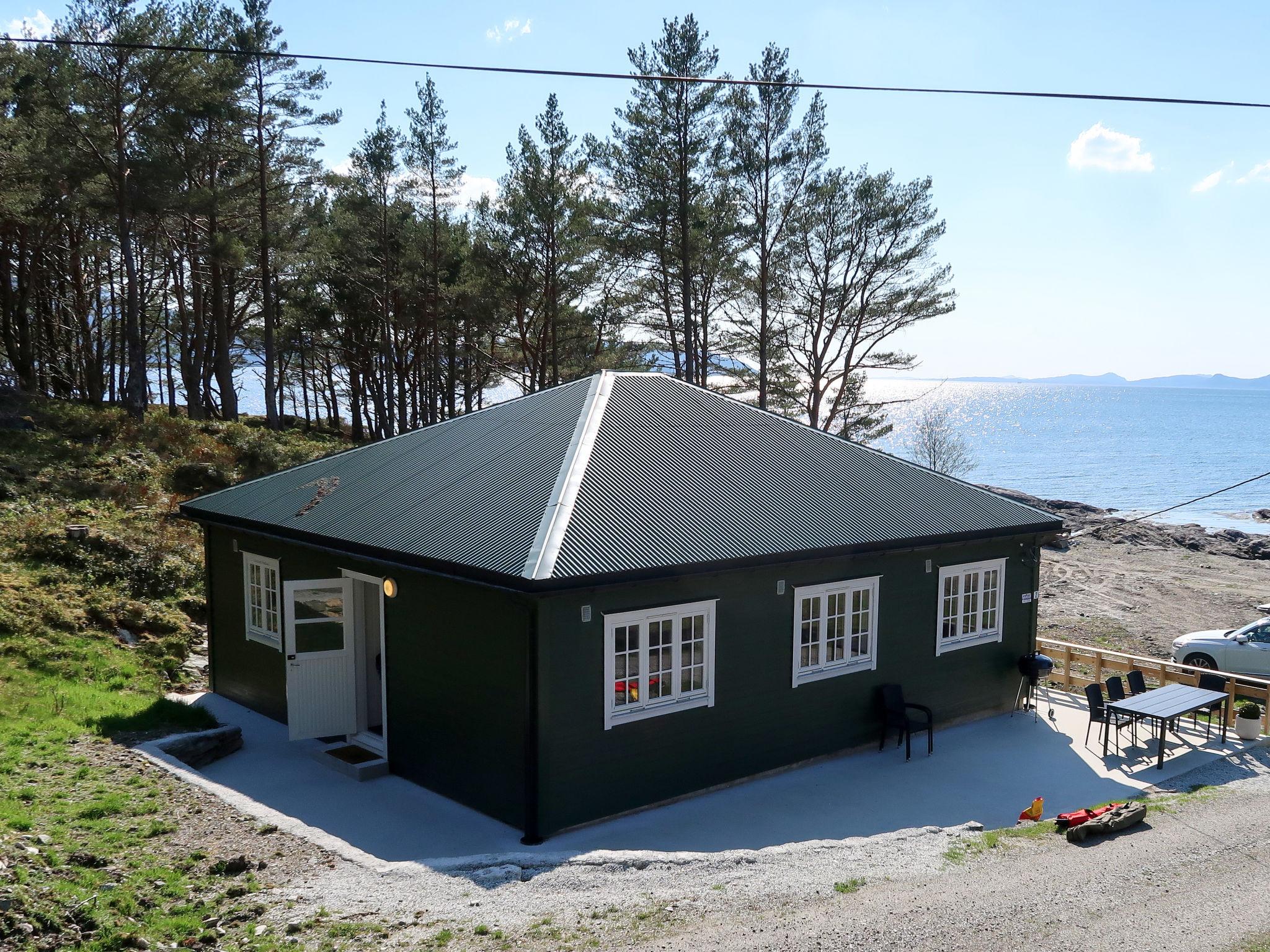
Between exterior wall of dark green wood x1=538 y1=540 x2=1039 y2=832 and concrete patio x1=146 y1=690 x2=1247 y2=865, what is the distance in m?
0.30

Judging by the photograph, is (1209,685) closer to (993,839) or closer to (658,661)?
(993,839)

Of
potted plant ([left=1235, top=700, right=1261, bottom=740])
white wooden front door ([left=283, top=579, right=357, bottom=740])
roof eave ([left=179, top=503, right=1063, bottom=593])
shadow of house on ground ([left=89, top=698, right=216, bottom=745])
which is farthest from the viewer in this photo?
potted plant ([left=1235, top=700, right=1261, bottom=740])

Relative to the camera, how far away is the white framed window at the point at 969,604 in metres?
11.6

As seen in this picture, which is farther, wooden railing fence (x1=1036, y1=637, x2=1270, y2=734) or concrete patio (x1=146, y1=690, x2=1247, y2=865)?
wooden railing fence (x1=1036, y1=637, x2=1270, y2=734)

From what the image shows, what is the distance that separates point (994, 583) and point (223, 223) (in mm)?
23967

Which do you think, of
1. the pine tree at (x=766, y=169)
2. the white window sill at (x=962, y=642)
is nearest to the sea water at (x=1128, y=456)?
the pine tree at (x=766, y=169)

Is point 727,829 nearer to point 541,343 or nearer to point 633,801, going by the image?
point 633,801

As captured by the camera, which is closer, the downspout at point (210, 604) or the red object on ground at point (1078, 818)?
the red object on ground at point (1078, 818)

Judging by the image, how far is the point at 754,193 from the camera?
93.7ft

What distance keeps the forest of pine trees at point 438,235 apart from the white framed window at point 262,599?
44.2 feet

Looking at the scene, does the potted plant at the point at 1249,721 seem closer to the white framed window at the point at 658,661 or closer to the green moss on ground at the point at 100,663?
the white framed window at the point at 658,661

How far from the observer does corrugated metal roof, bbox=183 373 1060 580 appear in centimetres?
869

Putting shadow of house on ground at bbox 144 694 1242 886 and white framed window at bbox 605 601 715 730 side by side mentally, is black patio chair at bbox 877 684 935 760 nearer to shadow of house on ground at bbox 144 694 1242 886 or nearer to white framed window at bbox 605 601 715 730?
shadow of house on ground at bbox 144 694 1242 886

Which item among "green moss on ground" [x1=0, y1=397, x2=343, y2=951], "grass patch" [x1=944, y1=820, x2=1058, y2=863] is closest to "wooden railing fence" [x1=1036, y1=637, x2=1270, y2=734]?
"grass patch" [x1=944, y1=820, x2=1058, y2=863]
